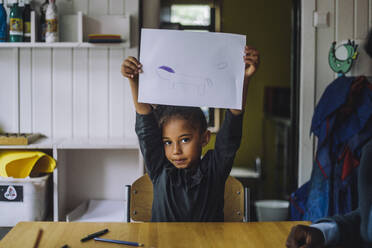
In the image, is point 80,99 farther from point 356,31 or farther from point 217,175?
point 356,31

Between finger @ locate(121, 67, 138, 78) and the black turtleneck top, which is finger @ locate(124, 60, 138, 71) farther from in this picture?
the black turtleneck top

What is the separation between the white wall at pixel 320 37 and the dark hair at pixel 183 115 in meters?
1.33

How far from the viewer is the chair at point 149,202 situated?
1.61 m

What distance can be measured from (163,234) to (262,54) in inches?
150

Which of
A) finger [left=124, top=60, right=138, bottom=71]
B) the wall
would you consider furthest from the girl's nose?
the wall

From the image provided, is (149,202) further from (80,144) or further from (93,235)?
(80,144)

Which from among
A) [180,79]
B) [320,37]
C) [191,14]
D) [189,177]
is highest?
[191,14]

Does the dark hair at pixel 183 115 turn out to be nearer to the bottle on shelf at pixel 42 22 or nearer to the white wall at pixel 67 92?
the white wall at pixel 67 92

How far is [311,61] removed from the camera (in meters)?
2.68

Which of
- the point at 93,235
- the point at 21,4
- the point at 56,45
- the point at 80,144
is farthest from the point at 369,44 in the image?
the point at 21,4

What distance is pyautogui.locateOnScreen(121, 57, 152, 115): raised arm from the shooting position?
1.46 meters

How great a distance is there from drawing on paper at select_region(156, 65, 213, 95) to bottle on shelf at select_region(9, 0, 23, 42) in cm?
141

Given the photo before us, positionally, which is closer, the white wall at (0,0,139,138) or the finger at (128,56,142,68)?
the finger at (128,56,142,68)

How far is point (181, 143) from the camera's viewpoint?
1.56 m
